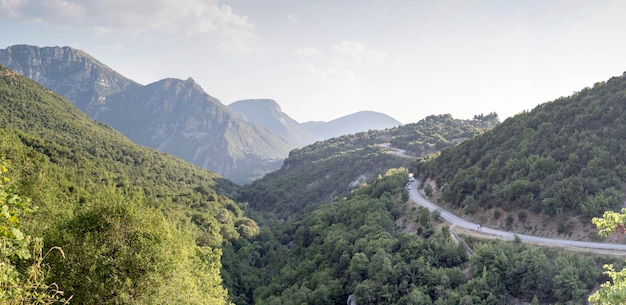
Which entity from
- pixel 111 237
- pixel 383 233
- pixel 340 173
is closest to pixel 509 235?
pixel 383 233

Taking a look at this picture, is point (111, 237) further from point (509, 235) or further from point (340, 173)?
point (340, 173)

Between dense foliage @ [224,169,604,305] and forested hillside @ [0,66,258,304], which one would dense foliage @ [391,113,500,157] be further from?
forested hillside @ [0,66,258,304]

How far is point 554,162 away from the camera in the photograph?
40000 mm

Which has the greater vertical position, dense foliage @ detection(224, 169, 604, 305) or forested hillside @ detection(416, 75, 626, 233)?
forested hillside @ detection(416, 75, 626, 233)

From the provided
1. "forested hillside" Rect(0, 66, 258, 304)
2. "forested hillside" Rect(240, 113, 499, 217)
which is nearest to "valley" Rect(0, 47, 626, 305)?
"forested hillside" Rect(0, 66, 258, 304)

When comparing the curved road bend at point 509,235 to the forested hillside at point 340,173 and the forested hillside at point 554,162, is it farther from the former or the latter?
the forested hillside at point 340,173

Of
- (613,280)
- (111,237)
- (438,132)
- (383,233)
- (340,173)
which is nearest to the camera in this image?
(613,280)

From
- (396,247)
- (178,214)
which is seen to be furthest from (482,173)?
(178,214)

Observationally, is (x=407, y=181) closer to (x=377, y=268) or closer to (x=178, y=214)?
(x=377, y=268)

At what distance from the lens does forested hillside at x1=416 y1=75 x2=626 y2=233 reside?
115 feet

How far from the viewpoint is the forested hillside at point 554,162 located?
115 feet

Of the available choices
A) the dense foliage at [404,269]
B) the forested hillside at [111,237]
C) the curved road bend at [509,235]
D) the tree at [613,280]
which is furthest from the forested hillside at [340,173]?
the tree at [613,280]

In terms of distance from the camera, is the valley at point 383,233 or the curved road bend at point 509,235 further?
the curved road bend at point 509,235

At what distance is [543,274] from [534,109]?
41.3 m
